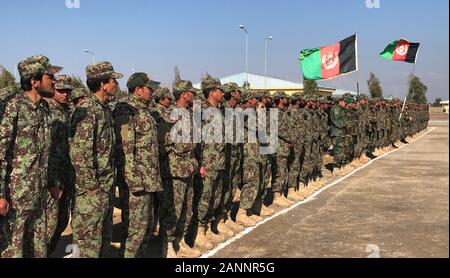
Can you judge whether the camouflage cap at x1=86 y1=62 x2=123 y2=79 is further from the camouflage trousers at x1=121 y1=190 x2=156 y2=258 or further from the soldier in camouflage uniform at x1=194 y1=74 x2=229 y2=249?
the soldier in camouflage uniform at x1=194 y1=74 x2=229 y2=249

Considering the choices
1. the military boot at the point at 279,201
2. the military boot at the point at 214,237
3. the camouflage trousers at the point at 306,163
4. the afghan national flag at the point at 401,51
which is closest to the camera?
the military boot at the point at 214,237

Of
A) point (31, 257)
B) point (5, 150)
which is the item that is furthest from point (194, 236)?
point (5, 150)

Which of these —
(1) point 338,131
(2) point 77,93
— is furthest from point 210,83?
(1) point 338,131

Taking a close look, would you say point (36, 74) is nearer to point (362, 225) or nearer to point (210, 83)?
point (210, 83)

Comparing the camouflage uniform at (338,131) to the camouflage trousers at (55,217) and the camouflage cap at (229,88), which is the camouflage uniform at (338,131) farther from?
the camouflage trousers at (55,217)

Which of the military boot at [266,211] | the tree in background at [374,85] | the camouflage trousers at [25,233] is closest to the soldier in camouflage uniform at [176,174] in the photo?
the camouflage trousers at [25,233]

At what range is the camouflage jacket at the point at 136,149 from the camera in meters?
4.54

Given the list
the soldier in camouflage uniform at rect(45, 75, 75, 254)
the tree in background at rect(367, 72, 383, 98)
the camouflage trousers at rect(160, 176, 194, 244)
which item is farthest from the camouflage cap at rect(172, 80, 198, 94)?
the tree in background at rect(367, 72, 383, 98)

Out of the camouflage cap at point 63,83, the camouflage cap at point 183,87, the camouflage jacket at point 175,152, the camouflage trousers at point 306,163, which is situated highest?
the camouflage cap at point 63,83

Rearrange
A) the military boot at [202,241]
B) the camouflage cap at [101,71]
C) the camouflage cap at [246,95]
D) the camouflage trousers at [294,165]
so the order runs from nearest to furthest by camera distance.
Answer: the camouflage cap at [101,71] → the military boot at [202,241] → the camouflage cap at [246,95] → the camouflage trousers at [294,165]

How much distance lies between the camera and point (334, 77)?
14328 mm

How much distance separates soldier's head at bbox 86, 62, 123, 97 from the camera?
427cm

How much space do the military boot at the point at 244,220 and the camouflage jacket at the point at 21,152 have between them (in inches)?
146
